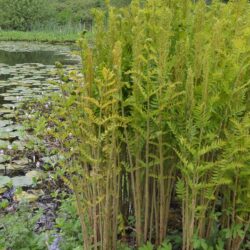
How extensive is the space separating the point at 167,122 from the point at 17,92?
4.83m

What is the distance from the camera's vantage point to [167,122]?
133cm

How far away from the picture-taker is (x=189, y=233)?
56.7 inches

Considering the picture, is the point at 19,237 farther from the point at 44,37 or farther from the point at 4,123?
the point at 44,37

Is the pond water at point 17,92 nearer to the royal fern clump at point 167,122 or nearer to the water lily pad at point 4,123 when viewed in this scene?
the water lily pad at point 4,123

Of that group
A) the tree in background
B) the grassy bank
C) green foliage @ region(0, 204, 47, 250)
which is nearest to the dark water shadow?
the grassy bank

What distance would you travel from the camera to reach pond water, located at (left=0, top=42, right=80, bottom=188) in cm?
319

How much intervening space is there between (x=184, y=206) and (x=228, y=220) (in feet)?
0.58

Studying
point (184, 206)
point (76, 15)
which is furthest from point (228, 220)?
point (76, 15)

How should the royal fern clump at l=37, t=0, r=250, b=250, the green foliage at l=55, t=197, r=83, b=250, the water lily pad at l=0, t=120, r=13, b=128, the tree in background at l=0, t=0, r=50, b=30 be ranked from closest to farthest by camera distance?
the royal fern clump at l=37, t=0, r=250, b=250
the green foliage at l=55, t=197, r=83, b=250
the water lily pad at l=0, t=120, r=13, b=128
the tree in background at l=0, t=0, r=50, b=30

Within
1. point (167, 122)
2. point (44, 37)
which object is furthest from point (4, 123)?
point (44, 37)

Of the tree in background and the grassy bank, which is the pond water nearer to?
the grassy bank

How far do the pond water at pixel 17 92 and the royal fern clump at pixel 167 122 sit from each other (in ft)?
0.88

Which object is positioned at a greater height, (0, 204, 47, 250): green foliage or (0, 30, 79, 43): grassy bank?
(0, 204, 47, 250): green foliage

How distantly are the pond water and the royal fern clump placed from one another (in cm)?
27
